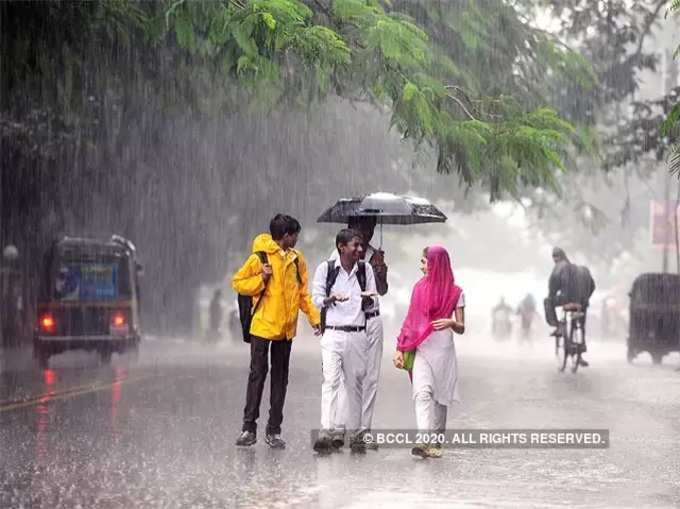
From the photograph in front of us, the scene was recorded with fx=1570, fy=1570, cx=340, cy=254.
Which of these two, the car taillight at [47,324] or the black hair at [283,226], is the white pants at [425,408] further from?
the car taillight at [47,324]

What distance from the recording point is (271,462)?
1116 cm

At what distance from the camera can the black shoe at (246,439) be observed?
1212 centimetres

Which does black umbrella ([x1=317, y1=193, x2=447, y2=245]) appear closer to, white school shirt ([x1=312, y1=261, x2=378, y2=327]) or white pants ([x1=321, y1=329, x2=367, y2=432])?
white school shirt ([x1=312, y1=261, x2=378, y2=327])

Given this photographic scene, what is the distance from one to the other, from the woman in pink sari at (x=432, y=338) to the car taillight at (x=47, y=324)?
1696cm

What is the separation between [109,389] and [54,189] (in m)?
15.5

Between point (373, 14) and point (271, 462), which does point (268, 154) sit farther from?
point (271, 462)

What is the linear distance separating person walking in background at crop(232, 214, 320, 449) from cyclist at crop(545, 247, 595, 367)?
12.3m

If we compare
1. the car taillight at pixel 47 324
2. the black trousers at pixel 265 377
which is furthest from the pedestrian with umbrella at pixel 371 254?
→ the car taillight at pixel 47 324

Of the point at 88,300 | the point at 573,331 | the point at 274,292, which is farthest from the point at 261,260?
the point at 88,300

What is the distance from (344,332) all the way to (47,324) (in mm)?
16789

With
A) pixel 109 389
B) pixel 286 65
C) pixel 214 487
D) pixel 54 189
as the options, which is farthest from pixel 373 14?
pixel 54 189

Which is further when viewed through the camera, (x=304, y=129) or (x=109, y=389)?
(x=304, y=129)

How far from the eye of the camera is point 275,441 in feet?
39.6

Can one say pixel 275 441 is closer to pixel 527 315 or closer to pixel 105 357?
pixel 105 357
